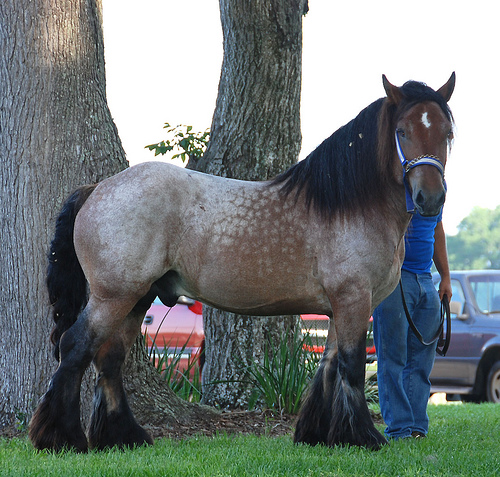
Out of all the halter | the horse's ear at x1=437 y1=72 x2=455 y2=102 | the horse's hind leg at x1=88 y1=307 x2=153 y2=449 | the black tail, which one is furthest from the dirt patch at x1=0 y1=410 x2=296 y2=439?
the horse's ear at x1=437 y1=72 x2=455 y2=102

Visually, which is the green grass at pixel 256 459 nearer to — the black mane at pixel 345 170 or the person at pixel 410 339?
the person at pixel 410 339

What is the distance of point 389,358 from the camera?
506 cm

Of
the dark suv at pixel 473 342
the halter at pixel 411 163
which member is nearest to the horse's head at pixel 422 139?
the halter at pixel 411 163

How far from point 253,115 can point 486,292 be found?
6.50 m

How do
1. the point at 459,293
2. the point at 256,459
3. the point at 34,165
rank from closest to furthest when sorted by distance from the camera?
the point at 256,459 < the point at 34,165 < the point at 459,293

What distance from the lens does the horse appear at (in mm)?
4258

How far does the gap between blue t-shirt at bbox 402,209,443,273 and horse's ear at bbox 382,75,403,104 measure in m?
1.02

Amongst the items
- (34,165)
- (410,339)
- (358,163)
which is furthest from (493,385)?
(34,165)

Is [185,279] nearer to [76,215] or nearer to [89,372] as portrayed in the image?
[76,215]

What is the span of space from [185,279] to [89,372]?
1441 millimetres

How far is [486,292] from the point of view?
11.4 m

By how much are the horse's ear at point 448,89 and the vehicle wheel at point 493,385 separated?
25.3 ft

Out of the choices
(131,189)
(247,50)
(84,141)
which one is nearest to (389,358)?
(131,189)

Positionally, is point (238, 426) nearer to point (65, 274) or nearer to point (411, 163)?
point (65, 274)
